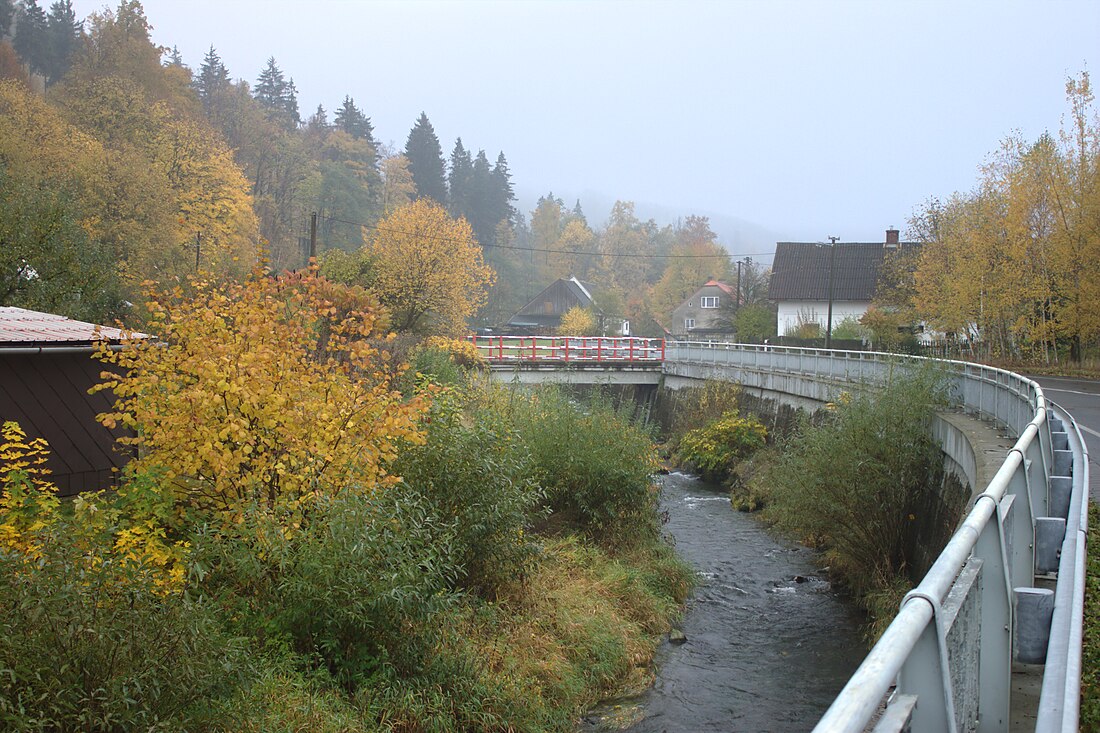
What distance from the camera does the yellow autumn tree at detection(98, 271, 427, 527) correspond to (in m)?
9.41

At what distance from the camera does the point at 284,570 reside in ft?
28.3

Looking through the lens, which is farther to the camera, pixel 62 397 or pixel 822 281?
pixel 822 281

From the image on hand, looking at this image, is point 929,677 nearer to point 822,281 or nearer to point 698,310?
point 822,281

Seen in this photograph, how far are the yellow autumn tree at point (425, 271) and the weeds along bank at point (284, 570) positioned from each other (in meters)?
26.9

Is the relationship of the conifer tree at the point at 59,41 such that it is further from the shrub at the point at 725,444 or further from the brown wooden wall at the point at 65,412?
the brown wooden wall at the point at 65,412

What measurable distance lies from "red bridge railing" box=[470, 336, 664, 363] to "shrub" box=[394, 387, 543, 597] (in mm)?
25651

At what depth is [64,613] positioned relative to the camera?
234 inches

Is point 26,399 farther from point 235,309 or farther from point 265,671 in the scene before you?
point 265,671

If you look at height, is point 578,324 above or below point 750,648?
above

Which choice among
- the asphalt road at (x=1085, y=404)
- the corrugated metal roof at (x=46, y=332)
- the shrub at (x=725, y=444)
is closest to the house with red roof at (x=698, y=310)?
the shrub at (x=725, y=444)

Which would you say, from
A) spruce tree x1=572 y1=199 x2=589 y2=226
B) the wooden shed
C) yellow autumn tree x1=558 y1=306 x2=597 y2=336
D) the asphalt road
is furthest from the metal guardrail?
spruce tree x1=572 y1=199 x2=589 y2=226

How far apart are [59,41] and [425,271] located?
47.9 metres

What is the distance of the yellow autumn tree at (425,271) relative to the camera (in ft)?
132

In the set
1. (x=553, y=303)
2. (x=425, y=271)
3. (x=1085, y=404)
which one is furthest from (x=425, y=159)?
(x=1085, y=404)
